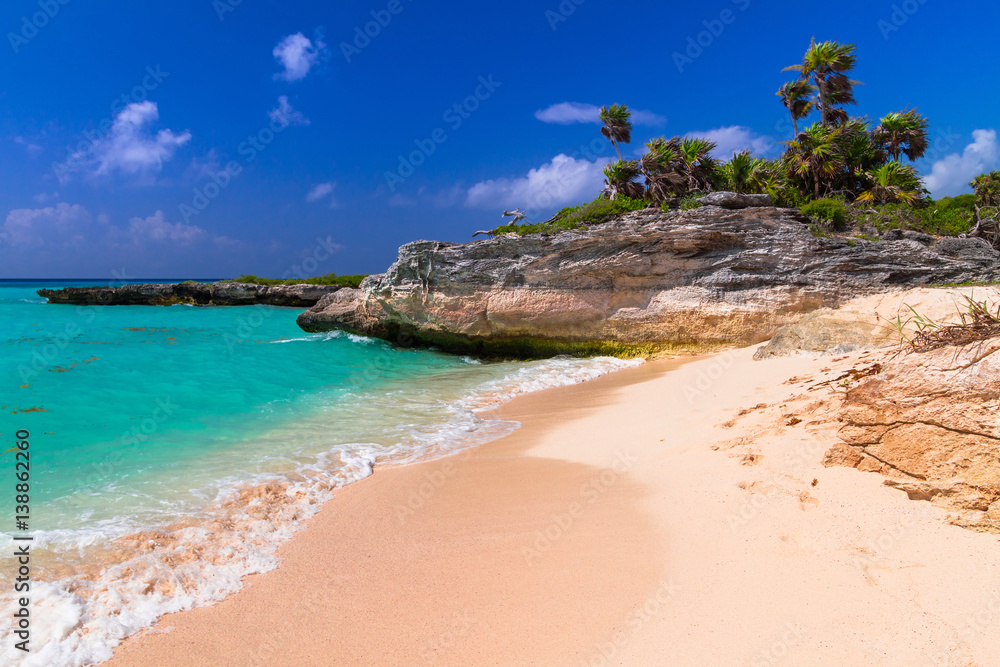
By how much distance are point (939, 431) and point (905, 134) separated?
30.3 meters

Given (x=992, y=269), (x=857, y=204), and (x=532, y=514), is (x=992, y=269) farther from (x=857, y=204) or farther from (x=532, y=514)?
(x=532, y=514)

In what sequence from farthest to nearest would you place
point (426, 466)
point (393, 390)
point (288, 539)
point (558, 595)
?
point (393, 390), point (426, 466), point (288, 539), point (558, 595)

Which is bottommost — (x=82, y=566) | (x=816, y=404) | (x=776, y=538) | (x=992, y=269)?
(x=82, y=566)

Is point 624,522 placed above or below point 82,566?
above

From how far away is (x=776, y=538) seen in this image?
9.55 ft

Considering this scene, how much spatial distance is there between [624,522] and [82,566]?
155 inches

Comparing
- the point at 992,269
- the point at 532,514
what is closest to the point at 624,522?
the point at 532,514

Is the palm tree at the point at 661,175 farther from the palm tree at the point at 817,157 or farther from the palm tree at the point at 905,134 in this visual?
the palm tree at the point at 905,134

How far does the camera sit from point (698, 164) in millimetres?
24406

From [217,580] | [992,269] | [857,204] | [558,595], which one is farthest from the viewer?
[857,204]

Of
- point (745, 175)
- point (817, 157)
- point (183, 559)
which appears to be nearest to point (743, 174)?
point (745, 175)

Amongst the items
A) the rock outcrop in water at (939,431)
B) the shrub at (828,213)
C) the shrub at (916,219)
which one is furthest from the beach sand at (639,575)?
the shrub at (916,219)

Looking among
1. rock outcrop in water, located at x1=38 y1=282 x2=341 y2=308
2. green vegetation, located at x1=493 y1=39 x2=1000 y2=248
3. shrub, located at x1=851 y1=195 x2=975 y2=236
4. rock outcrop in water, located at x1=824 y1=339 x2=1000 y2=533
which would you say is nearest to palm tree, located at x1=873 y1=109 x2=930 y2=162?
green vegetation, located at x1=493 y1=39 x2=1000 y2=248

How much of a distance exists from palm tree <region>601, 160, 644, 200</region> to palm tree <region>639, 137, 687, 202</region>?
39cm
